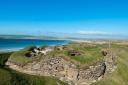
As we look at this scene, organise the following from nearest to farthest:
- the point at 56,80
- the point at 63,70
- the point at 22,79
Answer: the point at 22,79
the point at 56,80
the point at 63,70

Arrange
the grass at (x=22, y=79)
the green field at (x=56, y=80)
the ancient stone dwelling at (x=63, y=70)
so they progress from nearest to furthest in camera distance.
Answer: the grass at (x=22, y=79)
the green field at (x=56, y=80)
the ancient stone dwelling at (x=63, y=70)

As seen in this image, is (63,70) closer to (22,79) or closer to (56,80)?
(56,80)

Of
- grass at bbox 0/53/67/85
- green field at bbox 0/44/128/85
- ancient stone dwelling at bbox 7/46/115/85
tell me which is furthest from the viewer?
ancient stone dwelling at bbox 7/46/115/85

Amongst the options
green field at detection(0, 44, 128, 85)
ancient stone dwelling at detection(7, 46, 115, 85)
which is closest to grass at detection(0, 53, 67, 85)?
green field at detection(0, 44, 128, 85)

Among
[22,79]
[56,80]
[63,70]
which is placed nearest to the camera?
[22,79]

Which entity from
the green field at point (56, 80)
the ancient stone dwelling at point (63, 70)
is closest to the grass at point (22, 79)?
the green field at point (56, 80)

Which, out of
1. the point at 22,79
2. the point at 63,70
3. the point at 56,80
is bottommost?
→ the point at 56,80

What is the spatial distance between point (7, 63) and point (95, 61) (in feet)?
48.6

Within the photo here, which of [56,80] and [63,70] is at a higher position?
[63,70]

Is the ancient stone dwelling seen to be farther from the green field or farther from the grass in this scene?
the grass

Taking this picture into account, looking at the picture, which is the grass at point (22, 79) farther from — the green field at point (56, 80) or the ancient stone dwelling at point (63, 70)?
the ancient stone dwelling at point (63, 70)

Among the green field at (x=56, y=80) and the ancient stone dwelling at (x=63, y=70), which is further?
the ancient stone dwelling at (x=63, y=70)

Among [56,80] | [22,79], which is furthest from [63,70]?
[22,79]

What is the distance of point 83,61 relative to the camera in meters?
45.2
